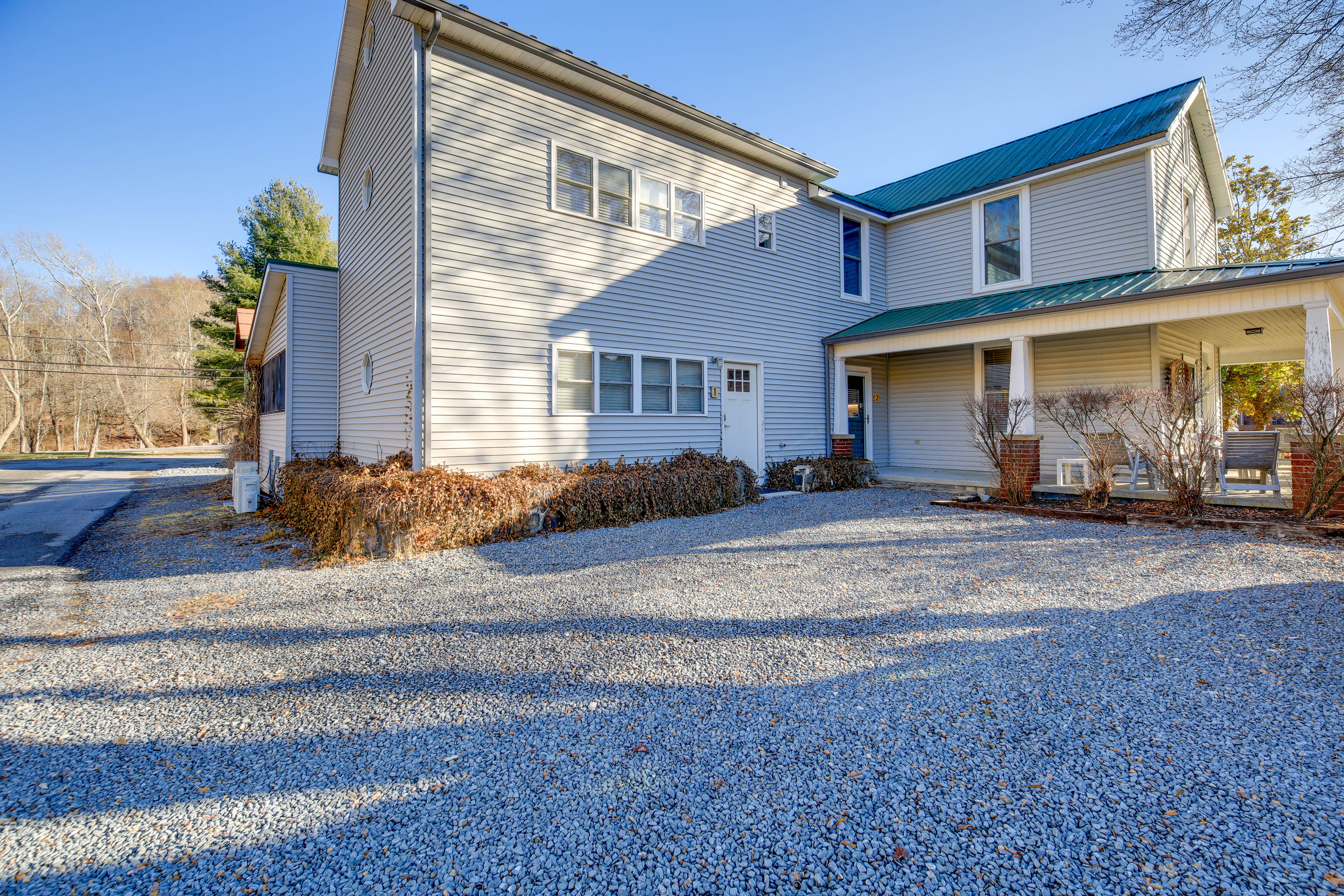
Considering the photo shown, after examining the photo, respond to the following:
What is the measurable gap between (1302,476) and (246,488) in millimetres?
14306

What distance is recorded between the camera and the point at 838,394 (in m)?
12.1

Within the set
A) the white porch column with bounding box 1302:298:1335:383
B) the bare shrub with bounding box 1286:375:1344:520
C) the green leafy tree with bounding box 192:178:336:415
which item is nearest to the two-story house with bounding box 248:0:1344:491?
the white porch column with bounding box 1302:298:1335:383

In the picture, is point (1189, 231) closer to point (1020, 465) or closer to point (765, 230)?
point (1020, 465)

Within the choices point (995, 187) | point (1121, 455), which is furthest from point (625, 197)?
point (1121, 455)

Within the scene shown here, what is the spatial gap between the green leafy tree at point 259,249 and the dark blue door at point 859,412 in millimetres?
20436

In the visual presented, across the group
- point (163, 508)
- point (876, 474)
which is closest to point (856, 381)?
point (876, 474)

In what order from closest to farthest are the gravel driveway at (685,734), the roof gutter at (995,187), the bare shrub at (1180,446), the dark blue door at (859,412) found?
1. the gravel driveway at (685,734)
2. the bare shrub at (1180,446)
3. the roof gutter at (995,187)
4. the dark blue door at (859,412)

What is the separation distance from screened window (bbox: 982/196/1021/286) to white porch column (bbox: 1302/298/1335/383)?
4.92 meters

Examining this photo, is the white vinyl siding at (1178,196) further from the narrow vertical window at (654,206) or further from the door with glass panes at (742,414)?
the narrow vertical window at (654,206)

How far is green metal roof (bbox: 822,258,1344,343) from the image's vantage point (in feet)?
24.7

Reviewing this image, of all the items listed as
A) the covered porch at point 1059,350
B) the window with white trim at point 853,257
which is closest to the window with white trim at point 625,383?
the covered porch at point 1059,350

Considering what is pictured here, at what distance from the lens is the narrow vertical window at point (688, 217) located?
991 centimetres

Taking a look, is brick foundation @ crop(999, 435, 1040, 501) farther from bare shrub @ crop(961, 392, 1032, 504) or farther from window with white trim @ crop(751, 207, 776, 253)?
window with white trim @ crop(751, 207, 776, 253)

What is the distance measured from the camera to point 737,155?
1073 centimetres
